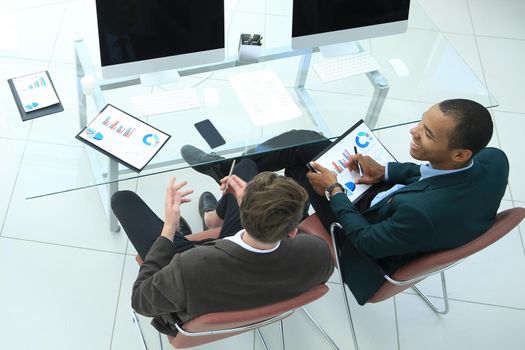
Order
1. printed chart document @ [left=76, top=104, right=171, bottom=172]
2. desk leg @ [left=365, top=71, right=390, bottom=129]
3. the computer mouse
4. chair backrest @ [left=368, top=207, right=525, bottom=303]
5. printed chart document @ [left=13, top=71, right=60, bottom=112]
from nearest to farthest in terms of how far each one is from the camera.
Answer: chair backrest @ [left=368, top=207, right=525, bottom=303] < printed chart document @ [left=76, top=104, right=171, bottom=172] < printed chart document @ [left=13, top=71, right=60, bottom=112] < desk leg @ [left=365, top=71, right=390, bottom=129] < the computer mouse

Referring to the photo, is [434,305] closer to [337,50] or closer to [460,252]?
[460,252]

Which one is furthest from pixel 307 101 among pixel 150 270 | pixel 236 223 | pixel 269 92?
pixel 150 270

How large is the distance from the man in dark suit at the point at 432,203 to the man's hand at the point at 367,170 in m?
0.10

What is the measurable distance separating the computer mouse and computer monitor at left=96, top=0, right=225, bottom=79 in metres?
0.91

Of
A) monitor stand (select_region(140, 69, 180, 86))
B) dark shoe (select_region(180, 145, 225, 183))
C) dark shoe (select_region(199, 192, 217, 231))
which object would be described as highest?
monitor stand (select_region(140, 69, 180, 86))

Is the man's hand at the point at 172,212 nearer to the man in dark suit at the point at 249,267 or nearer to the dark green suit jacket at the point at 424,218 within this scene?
the man in dark suit at the point at 249,267

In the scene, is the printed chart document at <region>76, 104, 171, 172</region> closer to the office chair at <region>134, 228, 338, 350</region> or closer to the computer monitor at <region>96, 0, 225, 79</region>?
the computer monitor at <region>96, 0, 225, 79</region>

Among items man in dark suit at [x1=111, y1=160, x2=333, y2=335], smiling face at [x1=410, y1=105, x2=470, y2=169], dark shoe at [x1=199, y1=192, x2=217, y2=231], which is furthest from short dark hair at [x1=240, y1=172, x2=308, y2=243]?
dark shoe at [x1=199, y1=192, x2=217, y2=231]

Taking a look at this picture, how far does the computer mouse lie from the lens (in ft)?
8.67

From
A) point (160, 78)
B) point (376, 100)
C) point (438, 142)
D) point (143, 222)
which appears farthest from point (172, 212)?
point (376, 100)

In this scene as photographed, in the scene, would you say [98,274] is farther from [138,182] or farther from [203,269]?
[203,269]

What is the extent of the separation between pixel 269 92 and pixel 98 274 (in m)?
1.20

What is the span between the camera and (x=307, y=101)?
245 cm

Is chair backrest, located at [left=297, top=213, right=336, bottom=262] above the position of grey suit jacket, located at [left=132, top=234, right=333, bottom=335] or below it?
below
